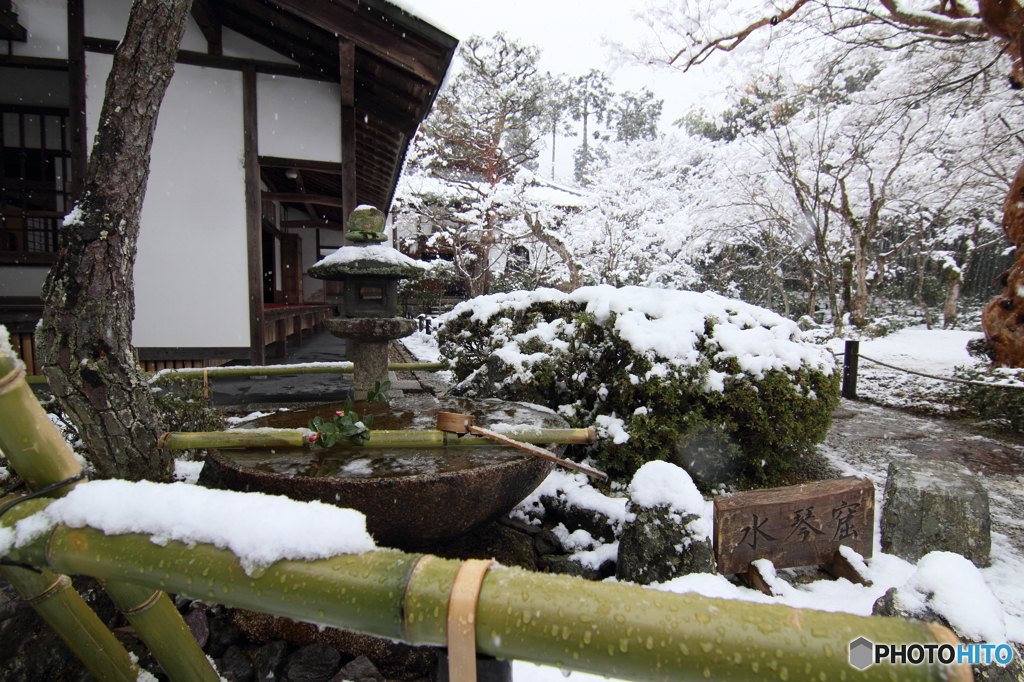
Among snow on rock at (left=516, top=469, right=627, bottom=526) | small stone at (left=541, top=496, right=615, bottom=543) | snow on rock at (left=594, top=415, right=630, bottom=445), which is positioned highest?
snow on rock at (left=594, top=415, right=630, bottom=445)

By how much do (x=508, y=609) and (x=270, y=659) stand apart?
72.1 inches

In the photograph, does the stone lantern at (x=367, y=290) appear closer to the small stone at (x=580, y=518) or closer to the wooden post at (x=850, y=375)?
the small stone at (x=580, y=518)

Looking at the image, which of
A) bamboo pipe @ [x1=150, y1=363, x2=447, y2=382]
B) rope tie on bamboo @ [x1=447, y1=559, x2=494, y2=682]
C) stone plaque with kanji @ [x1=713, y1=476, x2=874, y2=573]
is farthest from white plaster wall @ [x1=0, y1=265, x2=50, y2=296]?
stone plaque with kanji @ [x1=713, y1=476, x2=874, y2=573]

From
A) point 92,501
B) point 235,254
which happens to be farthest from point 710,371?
point 235,254

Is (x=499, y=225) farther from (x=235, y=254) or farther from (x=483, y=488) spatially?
(x=483, y=488)

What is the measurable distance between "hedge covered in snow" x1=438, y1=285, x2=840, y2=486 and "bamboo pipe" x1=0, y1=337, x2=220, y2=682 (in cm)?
289

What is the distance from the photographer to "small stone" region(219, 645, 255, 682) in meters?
2.04

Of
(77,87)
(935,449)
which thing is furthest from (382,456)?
(77,87)

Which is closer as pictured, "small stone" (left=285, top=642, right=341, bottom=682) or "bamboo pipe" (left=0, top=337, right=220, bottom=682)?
"bamboo pipe" (left=0, top=337, right=220, bottom=682)

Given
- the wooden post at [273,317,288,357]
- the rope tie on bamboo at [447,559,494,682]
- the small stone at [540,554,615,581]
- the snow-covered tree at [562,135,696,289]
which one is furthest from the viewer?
the snow-covered tree at [562,135,696,289]

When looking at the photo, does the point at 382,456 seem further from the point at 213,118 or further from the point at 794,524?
the point at 213,118

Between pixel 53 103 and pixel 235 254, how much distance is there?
3.74 m

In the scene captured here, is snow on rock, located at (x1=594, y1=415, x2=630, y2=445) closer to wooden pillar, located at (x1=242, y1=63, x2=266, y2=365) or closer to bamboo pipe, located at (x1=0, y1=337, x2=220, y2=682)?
bamboo pipe, located at (x1=0, y1=337, x2=220, y2=682)

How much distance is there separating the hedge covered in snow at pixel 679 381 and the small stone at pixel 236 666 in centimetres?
255
